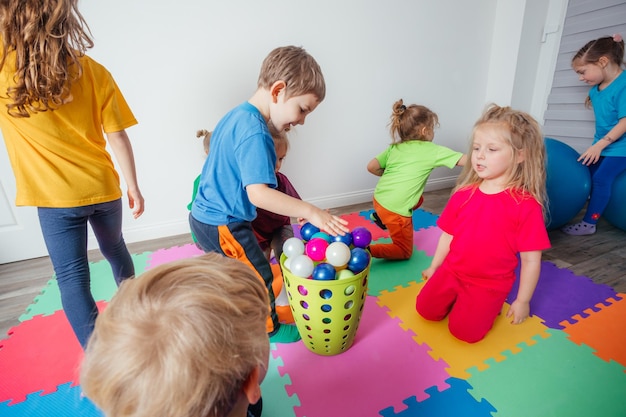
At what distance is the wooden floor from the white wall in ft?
1.41

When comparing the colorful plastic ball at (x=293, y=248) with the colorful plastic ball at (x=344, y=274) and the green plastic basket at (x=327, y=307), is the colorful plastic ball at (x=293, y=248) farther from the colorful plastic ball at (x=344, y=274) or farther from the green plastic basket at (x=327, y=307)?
the colorful plastic ball at (x=344, y=274)

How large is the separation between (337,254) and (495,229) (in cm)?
61

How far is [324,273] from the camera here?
0.94m

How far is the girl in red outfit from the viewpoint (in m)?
1.12

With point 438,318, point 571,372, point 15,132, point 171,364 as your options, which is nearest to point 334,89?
point 438,318

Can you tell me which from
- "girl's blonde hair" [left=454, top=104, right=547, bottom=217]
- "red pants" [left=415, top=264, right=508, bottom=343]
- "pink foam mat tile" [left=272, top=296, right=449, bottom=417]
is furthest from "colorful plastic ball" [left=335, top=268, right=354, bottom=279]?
"girl's blonde hair" [left=454, top=104, right=547, bottom=217]

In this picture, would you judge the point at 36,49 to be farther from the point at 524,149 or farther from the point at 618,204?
the point at 618,204

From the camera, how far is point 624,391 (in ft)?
3.13

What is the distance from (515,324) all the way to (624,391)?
0.33 meters

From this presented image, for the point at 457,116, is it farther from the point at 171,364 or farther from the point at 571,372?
the point at 171,364

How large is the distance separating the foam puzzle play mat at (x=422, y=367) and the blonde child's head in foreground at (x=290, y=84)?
67cm

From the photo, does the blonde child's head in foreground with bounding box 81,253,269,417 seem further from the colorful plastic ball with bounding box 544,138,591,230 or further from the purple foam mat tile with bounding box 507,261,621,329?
the colorful plastic ball with bounding box 544,138,591,230

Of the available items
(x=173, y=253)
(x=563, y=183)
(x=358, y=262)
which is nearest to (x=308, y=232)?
(x=358, y=262)

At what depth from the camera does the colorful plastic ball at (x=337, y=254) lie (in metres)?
0.98
